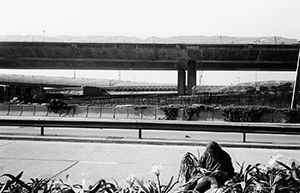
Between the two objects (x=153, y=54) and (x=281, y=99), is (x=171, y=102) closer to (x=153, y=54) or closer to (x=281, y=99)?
(x=281, y=99)

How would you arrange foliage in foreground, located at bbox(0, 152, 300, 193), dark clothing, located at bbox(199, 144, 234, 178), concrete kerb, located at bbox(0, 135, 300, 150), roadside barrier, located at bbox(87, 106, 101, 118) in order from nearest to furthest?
foliage in foreground, located at bbox(0, 152, 300, 193), dark clothing, located at bbox(199, 144, 234, 178), concrete kerb, located at bbox(0, 135, 300, 150), roadside barrier, located at bbox(87, 106, 101, 118)

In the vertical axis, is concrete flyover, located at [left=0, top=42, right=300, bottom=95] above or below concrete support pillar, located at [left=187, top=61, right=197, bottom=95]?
above

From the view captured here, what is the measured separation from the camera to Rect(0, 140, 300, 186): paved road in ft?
24.5

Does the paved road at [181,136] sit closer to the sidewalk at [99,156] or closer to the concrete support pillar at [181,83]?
the sidewalk at [99,156]

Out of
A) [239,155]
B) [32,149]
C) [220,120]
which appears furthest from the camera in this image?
[220,120]

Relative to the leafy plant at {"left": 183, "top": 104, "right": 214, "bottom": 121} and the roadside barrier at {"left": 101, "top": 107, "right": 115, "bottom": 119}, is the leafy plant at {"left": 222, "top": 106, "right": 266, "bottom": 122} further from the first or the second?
the roadside barrier at {"left": 101, "top": 107, "right": 115, "bottom": 119}

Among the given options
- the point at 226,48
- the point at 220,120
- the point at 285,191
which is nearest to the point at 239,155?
the point at 285,191

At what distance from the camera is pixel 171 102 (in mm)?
28469

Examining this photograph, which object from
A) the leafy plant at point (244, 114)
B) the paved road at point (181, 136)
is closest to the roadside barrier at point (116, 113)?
the leafy plant at point (244, 114)

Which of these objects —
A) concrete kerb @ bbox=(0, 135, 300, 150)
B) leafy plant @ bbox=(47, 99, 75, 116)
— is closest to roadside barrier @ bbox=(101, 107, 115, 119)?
leafy plant @ bbox=(47, 99, 75, 116)

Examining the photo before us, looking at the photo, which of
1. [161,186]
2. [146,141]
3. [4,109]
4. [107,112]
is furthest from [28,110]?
[161,186]

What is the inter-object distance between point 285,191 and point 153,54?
4061 centimetres

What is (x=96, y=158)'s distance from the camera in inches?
357

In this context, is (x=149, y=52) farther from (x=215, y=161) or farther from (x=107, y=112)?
(x=215, y=161)
